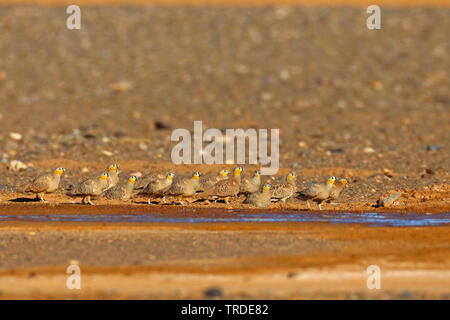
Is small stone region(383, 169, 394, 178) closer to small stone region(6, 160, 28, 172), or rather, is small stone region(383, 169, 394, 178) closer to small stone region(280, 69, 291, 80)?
small stone region(6, 160, 28, 172)

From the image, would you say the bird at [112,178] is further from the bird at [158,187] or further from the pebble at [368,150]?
the pebble at [368,150]

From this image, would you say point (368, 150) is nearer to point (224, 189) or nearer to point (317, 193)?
point (317, 193)

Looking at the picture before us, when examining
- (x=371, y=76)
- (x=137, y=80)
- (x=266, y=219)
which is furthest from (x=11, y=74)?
(x=266, y=219)

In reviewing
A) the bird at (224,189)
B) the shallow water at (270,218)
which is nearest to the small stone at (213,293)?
the shallow water at (270,218)

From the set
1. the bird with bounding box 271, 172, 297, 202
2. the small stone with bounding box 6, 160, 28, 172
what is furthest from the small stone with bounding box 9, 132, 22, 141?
the bird with bounding box 271, 172, 297, 202

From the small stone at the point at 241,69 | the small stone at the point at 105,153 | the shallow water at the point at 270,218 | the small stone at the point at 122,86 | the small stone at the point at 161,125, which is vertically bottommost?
the shallow water at the point at 270,218

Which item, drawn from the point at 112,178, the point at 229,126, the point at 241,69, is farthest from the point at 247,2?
the point at 112,178

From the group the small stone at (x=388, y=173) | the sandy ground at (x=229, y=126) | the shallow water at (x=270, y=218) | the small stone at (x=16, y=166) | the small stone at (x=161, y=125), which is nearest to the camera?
the sandy ground at (x=229, y=126)
